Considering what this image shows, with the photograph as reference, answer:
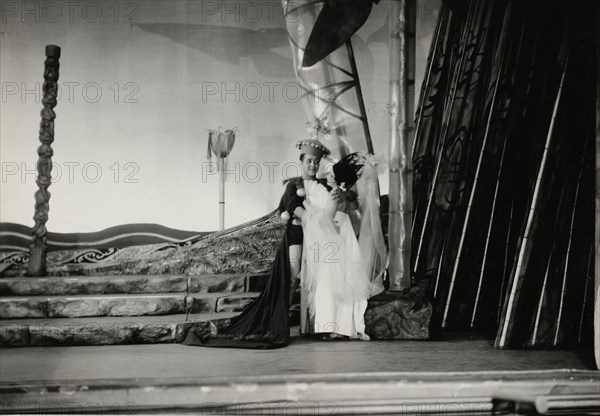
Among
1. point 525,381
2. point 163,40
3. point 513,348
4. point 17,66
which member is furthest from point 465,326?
point 17,66

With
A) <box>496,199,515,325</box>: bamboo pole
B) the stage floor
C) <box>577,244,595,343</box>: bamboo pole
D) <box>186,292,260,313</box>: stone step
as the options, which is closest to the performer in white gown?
the stage floor

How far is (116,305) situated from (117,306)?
0.01 metres

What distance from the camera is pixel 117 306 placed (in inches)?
A: 208

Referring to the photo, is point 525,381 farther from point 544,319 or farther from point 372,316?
point 372,316

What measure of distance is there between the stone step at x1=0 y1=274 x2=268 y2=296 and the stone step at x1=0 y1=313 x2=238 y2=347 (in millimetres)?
615

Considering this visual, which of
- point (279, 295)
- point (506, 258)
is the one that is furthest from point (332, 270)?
point (506, 258)

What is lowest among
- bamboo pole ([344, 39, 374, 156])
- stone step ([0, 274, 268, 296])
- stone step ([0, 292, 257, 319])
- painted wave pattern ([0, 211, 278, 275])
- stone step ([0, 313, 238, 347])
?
stone step ([0, 313, 238, 347])

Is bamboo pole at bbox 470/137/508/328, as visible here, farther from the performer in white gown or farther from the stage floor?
the performer in white gown

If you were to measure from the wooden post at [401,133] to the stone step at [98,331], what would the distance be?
4.81 feet

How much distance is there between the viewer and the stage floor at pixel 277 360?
12.7 feet

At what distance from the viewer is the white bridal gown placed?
16.1 ft

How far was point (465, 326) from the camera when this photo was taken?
537cm

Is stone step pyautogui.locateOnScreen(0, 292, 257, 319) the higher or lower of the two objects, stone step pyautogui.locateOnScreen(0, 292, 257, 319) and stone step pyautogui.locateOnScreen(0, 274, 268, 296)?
the lower

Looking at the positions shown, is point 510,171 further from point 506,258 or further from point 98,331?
point 98,331
